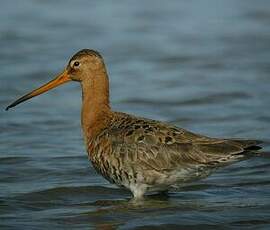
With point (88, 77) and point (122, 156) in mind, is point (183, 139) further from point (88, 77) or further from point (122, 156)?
point (88, 77)

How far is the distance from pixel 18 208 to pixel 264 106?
17.7 feet

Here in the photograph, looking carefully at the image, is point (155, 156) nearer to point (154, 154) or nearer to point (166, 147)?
point (154, 154)

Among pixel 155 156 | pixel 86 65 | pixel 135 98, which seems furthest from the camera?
pixel 135 98

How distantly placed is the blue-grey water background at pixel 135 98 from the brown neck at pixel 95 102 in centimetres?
74

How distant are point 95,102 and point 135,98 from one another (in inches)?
159

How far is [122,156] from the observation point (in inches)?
424

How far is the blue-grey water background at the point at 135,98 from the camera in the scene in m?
10.4

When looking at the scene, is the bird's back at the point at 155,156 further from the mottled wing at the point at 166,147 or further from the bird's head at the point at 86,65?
the bird's head at the point at 86,65

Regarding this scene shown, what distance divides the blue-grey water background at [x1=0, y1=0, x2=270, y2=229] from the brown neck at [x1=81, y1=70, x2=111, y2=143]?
0.74 metres

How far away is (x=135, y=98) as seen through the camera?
50.9 feet

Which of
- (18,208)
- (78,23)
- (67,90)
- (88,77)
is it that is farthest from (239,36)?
(18,208)

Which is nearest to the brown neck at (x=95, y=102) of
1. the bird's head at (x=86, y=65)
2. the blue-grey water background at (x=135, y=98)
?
the bird's head at (x=86, y=65)

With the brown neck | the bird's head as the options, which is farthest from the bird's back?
the bird's head

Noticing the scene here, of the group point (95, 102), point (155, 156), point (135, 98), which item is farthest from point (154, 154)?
point (135, 98)
